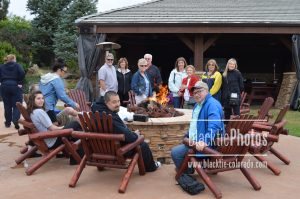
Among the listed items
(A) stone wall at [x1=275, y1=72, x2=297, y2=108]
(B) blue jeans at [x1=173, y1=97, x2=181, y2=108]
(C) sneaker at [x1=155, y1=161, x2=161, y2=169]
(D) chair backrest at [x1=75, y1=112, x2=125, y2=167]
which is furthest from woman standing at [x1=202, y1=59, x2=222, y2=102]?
(A) stone wall at [x1=275, y1=72, x2=297, y2=108]

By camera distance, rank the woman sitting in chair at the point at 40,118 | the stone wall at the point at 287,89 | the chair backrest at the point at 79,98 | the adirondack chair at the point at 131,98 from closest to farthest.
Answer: the woman sitting in chair at the point at 40,118
the chair backrest at the point at 79,98
the adirondack chair at the point at 131,98
the stone wall at the point at 287,89

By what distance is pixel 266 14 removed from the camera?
1338cm

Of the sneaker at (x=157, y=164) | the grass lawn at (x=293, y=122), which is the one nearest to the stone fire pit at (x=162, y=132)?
the sneaker at (x=157, y=164)

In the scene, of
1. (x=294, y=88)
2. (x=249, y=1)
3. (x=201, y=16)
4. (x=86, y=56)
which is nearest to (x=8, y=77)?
(x=86, y=56)

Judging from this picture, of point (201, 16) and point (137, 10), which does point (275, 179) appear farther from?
point (137, 10)

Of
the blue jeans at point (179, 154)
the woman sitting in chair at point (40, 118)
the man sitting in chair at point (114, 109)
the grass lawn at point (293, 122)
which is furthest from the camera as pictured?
the grass lawn at point (293, 122)

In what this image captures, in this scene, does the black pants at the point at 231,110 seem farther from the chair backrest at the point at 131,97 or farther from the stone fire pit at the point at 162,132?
the stone fire pit at the point at 162,132

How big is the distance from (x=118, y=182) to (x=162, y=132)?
114 cm

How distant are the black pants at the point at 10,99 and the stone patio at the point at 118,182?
305cm

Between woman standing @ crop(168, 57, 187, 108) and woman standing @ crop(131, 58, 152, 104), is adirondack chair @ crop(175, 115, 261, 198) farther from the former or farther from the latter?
woman standing @ crop(168, 57, 187, 108)

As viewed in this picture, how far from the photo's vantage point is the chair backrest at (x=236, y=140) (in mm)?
4328

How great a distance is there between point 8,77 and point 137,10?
668 cm

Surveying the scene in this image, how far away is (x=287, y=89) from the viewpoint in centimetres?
1301

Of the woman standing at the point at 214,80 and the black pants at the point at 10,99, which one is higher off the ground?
the woman standing at the point at 214,80
